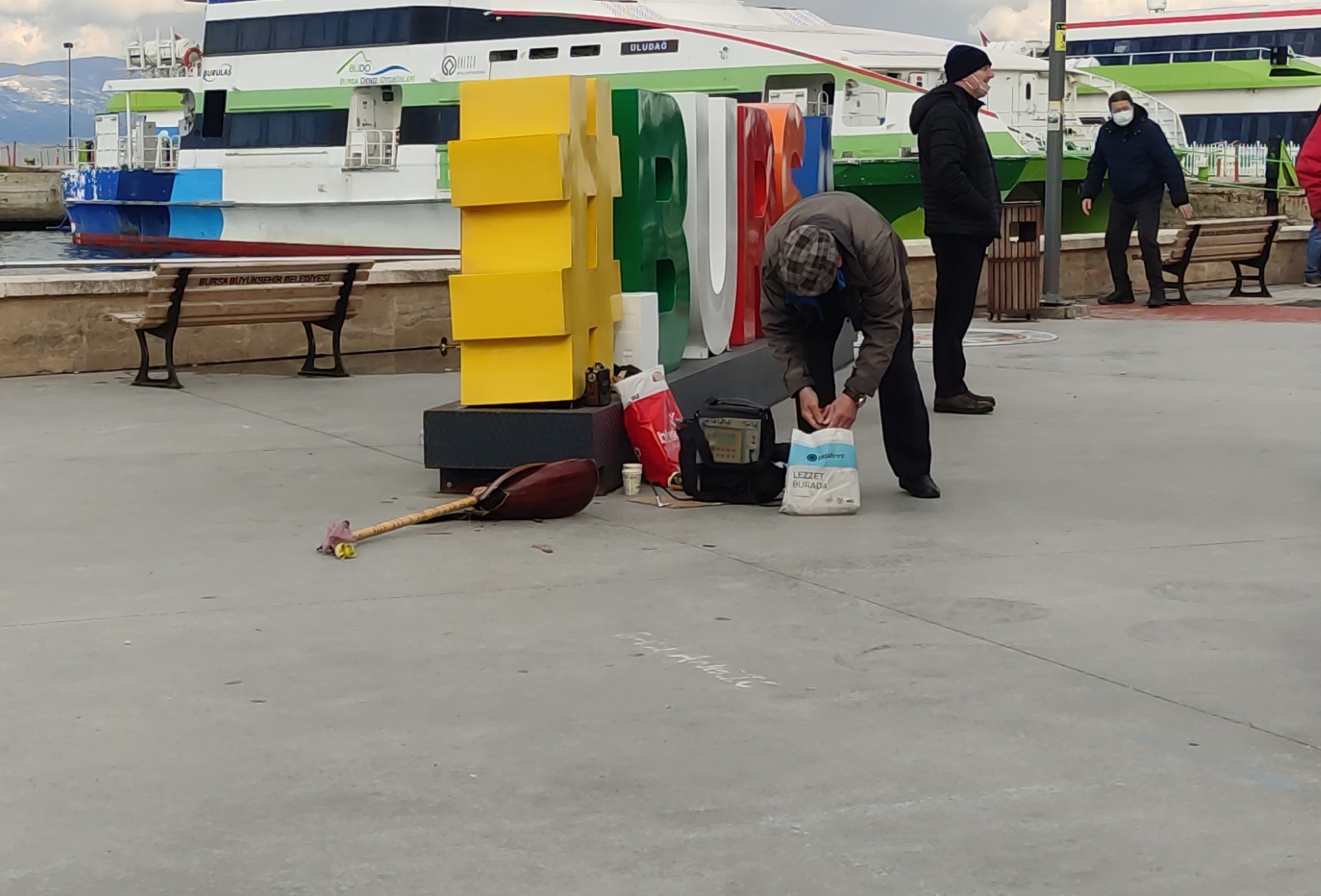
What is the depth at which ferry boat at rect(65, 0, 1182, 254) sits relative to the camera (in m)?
28.9

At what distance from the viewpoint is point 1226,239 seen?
1872 centimetres

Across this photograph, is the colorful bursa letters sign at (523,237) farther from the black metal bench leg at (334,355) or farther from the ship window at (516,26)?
the ship window at (516,26)

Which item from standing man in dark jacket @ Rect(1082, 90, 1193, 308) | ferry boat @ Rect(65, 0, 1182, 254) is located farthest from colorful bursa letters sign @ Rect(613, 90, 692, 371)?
ferry boat @ Rect(65, 0, 1182, 254)

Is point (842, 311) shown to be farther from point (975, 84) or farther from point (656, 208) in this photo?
point (975, 84)

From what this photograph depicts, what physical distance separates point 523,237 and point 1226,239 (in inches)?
513

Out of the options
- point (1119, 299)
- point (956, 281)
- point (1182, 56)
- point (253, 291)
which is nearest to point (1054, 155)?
point (1119, 299)

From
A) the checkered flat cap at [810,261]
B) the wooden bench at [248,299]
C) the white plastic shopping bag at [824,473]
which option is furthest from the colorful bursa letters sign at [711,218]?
the wooden bench at [248,299]

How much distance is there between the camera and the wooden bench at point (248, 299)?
1139cm

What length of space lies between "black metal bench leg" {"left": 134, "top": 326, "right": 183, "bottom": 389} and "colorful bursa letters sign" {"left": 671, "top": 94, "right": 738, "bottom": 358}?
3.78 metres

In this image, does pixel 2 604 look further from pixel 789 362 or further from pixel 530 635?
pixel 789 362

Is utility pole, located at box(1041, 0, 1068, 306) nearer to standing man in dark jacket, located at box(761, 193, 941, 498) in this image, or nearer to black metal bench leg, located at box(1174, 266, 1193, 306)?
black metal bench leg, located at box(1174, 266, 1193, 306)

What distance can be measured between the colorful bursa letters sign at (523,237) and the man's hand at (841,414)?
4.18ft

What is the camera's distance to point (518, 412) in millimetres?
7602

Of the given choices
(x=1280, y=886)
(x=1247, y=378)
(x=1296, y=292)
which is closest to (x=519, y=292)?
(x=1280, y=886)
